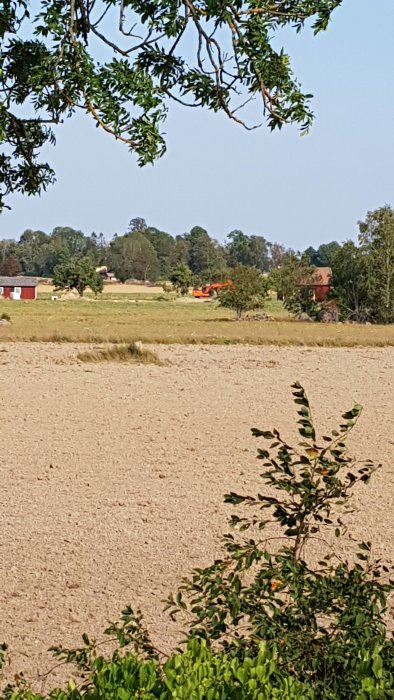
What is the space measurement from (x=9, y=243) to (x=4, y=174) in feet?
561

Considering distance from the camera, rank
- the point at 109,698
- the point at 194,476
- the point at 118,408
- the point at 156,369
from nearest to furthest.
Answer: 1. the point at 109,698
2. the point at 194,476
3. the point at 118,408
4. the point at 156,369

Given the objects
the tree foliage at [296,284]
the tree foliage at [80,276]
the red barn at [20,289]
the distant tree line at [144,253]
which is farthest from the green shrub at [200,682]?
the distant tree line at [144,253]

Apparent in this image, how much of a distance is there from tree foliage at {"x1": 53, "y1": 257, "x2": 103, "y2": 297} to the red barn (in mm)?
3224

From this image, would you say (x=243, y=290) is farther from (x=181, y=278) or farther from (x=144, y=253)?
(x=144, y=253)

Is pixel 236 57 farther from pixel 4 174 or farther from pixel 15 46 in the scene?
pixel 4 174

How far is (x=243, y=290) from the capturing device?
47.9 m

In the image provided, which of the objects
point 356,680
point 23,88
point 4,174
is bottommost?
point 356,680

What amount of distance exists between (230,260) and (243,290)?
109822 mm

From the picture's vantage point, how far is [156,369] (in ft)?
60.8

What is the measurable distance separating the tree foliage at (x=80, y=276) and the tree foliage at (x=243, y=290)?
50760mm

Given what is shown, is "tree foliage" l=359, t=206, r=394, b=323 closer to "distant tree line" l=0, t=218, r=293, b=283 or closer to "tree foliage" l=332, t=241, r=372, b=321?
"tree foliage" l=332, t=241, r=372, b=321

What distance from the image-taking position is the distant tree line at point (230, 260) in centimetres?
5397

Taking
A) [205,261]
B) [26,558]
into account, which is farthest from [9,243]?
[26,558]

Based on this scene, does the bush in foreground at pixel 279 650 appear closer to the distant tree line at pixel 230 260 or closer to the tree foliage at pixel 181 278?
the distant tree line at pixel 230 260
